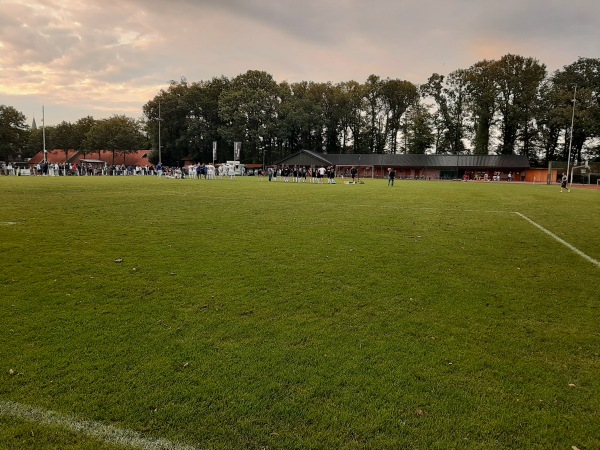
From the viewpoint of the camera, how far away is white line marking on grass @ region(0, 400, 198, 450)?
8.96 ft

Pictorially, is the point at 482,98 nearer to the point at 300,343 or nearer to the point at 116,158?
the point at 116,158

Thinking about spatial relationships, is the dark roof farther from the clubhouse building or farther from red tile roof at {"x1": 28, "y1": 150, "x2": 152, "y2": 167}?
red tile roof at {"x1": 28, "y1": 150, "x2": 152, "y2": 167}

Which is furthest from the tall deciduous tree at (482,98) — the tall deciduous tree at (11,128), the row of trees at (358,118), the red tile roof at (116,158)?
the tall deciduous tree at (11,128)

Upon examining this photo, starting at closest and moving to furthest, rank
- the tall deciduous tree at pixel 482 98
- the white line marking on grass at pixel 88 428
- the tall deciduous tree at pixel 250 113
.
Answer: the white line marking on grass at pixel 88 428 < the tall deciduous tree at pixel 482 98 < the tall deciduous tree at pixel 250 113

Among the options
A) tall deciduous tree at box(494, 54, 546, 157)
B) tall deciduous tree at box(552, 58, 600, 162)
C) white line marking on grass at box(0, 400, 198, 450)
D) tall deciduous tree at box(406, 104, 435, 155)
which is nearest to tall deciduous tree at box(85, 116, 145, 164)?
tall deciduous tree at box(406, 104, 435, 155)

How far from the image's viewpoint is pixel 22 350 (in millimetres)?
3891

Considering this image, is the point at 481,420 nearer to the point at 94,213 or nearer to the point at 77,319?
the point at 77,319

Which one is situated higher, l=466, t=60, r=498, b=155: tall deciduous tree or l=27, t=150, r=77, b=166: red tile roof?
l=466, t=60, r=498, b=155: tall deciduous tree

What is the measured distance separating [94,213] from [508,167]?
2885 inches

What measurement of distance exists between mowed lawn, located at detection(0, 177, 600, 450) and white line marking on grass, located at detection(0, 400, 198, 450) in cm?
4

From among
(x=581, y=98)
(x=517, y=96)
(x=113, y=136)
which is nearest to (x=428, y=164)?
(x=517, y=96)

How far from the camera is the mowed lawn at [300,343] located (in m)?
2.94

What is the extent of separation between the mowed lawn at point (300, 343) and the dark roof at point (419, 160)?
221 feet

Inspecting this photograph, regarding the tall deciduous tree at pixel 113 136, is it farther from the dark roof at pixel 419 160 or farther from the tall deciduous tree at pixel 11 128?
the dark roof at pixel 419 160
